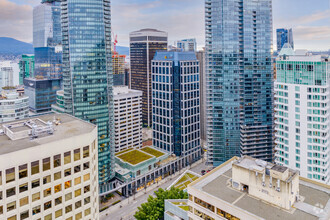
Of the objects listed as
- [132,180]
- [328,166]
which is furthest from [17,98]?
[328,166]

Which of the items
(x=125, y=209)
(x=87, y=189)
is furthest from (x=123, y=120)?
(x=87, y=189)

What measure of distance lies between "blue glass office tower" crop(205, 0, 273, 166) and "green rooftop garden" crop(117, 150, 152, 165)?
5034 centimetres

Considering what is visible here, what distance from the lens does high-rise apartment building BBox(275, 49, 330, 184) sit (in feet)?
334

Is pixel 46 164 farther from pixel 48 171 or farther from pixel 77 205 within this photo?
pixel 77 205

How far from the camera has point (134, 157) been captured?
167m

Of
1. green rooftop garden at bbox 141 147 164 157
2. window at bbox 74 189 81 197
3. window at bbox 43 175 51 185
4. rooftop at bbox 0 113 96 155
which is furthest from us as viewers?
green rooftop garden at bbox 141 147 164 157

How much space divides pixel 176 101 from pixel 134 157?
4443cm

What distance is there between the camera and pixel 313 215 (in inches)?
2192

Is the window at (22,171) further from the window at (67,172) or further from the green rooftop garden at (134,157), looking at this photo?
the green rooftop garden at (134,157)

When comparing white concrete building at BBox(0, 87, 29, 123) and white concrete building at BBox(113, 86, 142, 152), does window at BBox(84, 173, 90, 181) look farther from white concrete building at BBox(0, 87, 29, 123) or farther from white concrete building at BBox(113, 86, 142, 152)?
white concrete building at BBox(113, 86, 142, 152)

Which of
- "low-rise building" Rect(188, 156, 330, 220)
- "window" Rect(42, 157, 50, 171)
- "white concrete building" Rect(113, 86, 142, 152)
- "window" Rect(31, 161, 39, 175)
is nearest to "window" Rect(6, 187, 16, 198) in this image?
"window" Rect(31, 161, 39, 175)

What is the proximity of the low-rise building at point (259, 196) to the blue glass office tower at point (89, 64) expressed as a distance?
290 ft

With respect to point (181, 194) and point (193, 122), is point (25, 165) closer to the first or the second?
point (181, 194)

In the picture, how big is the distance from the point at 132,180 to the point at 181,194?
48.0 metres
